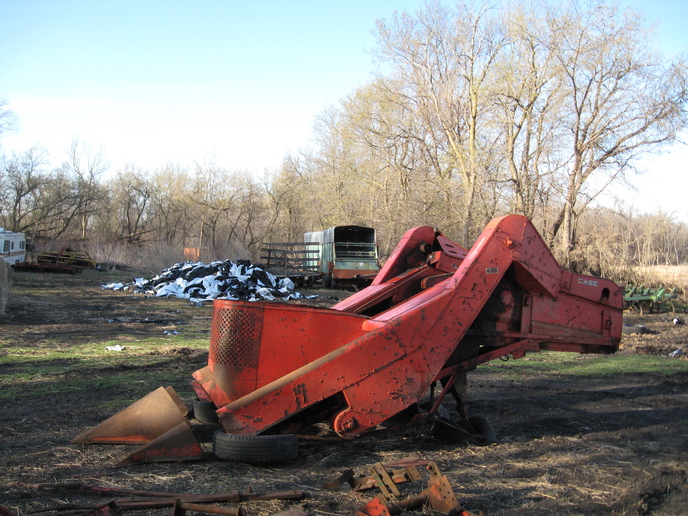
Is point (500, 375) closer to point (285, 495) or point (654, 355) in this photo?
point (654, 355)

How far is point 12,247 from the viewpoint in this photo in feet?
107

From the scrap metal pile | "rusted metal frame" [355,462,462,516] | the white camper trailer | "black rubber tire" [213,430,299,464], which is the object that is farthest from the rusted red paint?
the white camper trailer

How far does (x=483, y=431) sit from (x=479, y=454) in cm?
42

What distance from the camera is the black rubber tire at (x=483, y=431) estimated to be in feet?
16.0

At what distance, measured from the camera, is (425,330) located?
14.4 feet

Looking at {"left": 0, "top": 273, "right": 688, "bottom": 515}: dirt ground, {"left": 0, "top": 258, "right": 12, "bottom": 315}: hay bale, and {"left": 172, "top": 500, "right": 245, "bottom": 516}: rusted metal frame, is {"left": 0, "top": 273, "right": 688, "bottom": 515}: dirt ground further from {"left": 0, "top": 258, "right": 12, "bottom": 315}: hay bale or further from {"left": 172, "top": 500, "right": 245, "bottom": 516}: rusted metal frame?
{"left": 0, "top": 258, "right": 12, "bottom": 315}: hay bale

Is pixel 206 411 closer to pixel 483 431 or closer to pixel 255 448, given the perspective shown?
pixel 255 448

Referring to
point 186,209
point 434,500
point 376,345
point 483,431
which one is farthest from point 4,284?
point 186,209

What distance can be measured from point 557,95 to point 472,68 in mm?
5104

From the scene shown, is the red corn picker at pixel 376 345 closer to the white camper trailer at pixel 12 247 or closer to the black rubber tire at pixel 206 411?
the black rubber tire at pixel 206 411

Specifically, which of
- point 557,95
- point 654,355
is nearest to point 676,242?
point 557,95

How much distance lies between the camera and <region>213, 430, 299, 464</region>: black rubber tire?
Result: 4.04m

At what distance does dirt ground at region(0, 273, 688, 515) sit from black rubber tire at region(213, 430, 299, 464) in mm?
82

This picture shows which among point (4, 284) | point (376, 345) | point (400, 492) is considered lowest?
point (400, 492)
